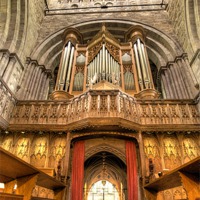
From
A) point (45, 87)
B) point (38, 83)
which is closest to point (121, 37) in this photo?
point (45, 87)

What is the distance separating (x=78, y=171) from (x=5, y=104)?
4081 millimetres

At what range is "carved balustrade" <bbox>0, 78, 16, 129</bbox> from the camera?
7549 millimetres

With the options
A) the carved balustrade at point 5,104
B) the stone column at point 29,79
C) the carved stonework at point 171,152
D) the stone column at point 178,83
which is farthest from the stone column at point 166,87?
the carved balustrade at point 5,104

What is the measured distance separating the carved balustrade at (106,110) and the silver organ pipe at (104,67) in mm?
1535

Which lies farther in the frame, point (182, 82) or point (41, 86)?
point (41, 86)

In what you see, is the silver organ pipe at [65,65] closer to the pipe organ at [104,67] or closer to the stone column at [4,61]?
the pipe organ at [104,67]

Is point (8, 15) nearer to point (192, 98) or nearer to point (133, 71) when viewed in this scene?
point (133, 71)

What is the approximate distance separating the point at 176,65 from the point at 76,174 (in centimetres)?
811

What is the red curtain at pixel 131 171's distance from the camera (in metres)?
6.52

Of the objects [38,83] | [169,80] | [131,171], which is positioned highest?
[169,80]

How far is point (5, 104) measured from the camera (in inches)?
311

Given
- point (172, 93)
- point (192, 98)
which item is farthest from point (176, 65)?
point (192, 98)

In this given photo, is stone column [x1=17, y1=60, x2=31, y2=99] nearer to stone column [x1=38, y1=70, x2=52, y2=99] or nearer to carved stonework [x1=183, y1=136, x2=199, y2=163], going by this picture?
stone column [x1=38, y1=70, x2=52, y2=99]

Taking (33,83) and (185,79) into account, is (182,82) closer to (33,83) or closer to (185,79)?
(185,79)
